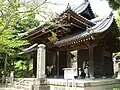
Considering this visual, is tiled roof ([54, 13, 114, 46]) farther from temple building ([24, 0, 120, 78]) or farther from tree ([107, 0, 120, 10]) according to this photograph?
tree ([107, 0, 120, 10])

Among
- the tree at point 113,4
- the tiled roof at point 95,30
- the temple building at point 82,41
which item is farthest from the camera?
the temple building at point 82,41

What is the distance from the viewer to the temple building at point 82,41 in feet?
36.3

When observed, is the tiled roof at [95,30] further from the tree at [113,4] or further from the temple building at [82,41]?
the tree at [113,4]

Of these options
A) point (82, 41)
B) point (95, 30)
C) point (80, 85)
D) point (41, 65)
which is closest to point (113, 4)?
point (95, 30)

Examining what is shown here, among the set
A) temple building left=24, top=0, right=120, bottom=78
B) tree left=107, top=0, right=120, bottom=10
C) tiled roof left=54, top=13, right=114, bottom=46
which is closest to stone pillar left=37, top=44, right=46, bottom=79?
temple building left=24, top=0, right=120, bottom=78

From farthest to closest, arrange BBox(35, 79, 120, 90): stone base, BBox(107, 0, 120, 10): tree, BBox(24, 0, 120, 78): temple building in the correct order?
1. BBox(24, 0, 120, 78): temple building
2. BBox(35, 79, 120, 90): stone base
3. BBox(107, 0, 120, 10): tree

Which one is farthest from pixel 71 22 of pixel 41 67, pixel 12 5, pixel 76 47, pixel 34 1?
pixel 12 5

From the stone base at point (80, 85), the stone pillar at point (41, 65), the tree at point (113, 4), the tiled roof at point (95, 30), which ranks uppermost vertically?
the tree at point (113, 4)

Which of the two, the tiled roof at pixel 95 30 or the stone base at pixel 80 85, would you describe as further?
the tiled roof at pixel 95 30

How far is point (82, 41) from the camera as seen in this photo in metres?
11.1

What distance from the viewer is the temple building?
1105 cm

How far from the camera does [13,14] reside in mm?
5395

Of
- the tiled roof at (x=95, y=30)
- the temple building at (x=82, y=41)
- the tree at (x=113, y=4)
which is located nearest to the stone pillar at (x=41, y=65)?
the temple building at (x=82, y=41)

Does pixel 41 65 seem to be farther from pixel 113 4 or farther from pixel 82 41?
pixel 113 4
